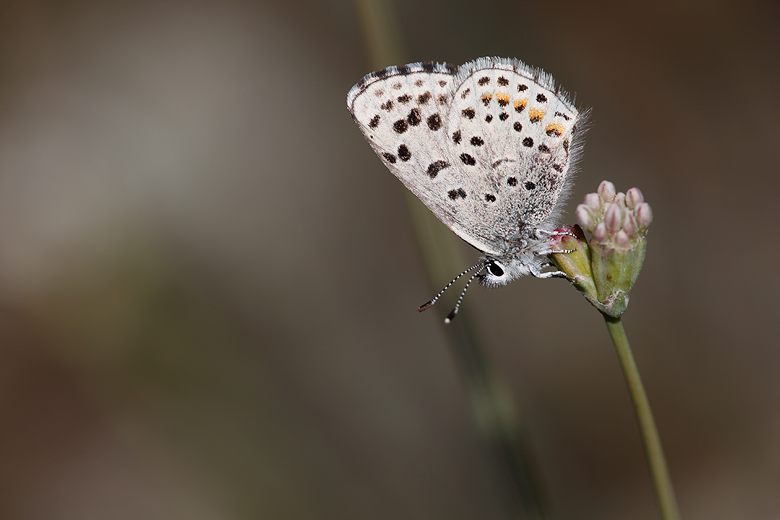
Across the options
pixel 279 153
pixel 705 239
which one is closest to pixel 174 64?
pixel 279 153

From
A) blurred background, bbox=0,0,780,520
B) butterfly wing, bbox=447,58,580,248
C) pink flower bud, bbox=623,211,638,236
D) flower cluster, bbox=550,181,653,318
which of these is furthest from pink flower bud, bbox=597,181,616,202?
blurred background, bbox=0,0,780,520

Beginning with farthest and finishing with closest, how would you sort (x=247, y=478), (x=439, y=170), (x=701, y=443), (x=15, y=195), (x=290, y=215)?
(x=290, y=215) < (x=15, y=195) < (x=701, y=443) < (x=247, y=478) < (x=439, y=170)

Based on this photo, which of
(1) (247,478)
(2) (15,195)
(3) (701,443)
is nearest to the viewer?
(1) (247,478)

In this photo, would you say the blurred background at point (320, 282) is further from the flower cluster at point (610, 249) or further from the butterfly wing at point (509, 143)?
the flower cluster at point (610, 249)

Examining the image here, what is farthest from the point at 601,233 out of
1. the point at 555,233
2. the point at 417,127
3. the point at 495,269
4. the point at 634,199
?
the point at 417,127

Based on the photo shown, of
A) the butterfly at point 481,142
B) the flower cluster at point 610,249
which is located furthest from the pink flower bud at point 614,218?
the butterfly at point 481,142

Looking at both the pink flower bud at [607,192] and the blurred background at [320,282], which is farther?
the blurred background at [320,282]

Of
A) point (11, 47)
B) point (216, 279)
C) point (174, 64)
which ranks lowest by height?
point (216, 279)

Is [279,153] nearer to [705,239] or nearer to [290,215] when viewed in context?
[290,215]
